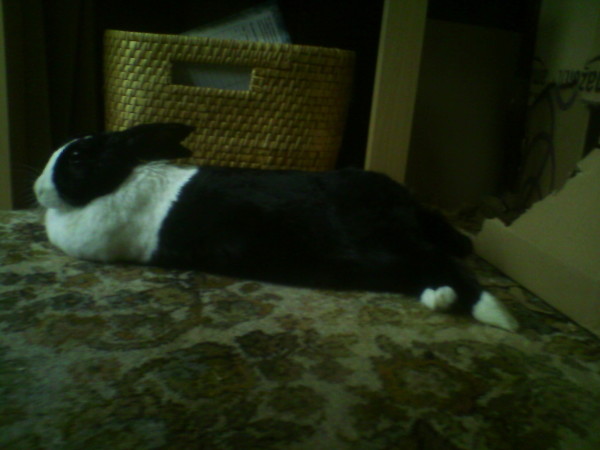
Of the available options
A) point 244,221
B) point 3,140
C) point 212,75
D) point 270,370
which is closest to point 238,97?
point 212,75

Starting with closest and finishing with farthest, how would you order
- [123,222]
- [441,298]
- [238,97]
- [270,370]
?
1. [270,370]
2. [441,298]
3. [123,222]
4. [238,97]

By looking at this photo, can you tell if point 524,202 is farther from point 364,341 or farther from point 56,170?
point 56,170

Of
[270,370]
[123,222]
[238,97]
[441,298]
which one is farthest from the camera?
[238,97]

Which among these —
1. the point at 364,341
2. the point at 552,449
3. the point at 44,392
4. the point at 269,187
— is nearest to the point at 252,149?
→ the point at 269,187

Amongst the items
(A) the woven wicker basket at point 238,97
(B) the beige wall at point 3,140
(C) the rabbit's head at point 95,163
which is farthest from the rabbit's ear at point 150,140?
(B) the beige wall at point 3,140

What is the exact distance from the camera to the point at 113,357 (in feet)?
1.85

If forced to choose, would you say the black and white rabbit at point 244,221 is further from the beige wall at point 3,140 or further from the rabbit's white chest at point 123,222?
the beige wall at point 3,140

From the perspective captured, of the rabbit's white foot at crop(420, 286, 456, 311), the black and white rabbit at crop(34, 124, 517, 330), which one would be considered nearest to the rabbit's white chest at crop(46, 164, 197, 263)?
the black and white rabbit at crop(34, 124, 517, 330)

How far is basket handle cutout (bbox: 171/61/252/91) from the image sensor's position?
1.05 meters

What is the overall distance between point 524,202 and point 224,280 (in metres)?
0.91

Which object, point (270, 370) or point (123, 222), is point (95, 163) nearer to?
point (123, 222)

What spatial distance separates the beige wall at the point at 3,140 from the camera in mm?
1044

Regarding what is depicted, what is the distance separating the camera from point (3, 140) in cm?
109

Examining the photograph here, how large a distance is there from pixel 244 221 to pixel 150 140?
0.79 feet
